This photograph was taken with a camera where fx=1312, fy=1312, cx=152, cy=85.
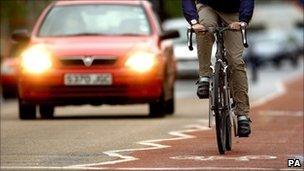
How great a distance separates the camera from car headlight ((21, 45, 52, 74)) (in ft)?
56.0

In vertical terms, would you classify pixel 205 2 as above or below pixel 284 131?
above

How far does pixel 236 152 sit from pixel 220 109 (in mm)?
511

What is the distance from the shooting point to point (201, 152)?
11617 millimetres

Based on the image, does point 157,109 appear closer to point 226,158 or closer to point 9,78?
point 226,158

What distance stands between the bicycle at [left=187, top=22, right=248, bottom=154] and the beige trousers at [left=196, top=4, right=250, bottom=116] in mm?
55

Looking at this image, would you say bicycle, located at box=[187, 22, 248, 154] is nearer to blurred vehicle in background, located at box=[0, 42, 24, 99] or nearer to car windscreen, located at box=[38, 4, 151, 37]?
car windscreen, located at box=[38, 4, 151, 37]

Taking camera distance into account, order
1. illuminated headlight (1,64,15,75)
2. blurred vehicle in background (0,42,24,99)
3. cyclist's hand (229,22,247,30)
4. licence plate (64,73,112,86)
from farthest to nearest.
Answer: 1. illuminated headlight (1,64,15,75)
2. blurred vehicle in background (0,42,24,99)
3. licence plate (64,73,112,86)
4. cyclist's hand (229,22,247,30)

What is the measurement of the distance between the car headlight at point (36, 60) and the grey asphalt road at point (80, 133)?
0.69m

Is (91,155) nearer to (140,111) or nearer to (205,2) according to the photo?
(205,2)

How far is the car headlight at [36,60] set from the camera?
17.1 meters

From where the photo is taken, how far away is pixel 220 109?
1131cm

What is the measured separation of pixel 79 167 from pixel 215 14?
Answer: 2417 mm

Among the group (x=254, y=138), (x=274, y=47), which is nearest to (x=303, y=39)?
(x=274, y=47)

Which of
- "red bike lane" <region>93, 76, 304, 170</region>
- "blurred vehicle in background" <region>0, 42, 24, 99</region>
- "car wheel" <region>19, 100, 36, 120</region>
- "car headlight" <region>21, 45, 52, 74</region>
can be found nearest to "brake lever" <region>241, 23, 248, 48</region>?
"red bike lane" <region>93, 76, 304, 170</region>
